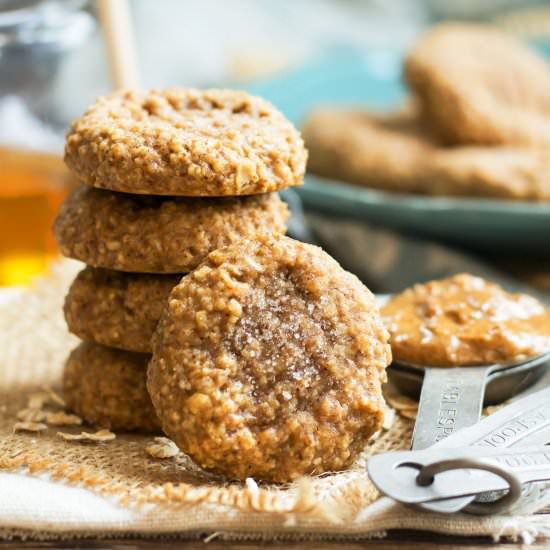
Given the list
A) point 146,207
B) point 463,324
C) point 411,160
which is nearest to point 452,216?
point 411,160

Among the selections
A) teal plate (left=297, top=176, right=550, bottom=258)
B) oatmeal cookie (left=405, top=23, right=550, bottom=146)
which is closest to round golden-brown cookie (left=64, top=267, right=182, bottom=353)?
teal plate (left=297, top=176, right=550, bottom=258)

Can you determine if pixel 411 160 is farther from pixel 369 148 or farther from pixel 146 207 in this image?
pixel 146 207

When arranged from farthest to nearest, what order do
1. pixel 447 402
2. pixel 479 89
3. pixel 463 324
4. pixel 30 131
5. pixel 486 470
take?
pixel 479 89 → pixel 30 131 → pixel 463 324 → pixel 447 402 → pixel 486 470

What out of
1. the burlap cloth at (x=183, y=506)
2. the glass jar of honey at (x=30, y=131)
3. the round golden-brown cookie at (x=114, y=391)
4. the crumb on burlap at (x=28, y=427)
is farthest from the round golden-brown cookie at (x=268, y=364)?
the glass jar of honey at (x=30, y=131)

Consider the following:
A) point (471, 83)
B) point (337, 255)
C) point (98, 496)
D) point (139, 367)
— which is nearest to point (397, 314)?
point (139, 367)

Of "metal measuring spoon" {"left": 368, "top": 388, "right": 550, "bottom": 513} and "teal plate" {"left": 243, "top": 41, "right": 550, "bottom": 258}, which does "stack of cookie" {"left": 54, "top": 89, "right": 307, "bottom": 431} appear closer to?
"metal measuring spoon" {"left": 368, "top": 388, "right": 550, "bottom": 513}

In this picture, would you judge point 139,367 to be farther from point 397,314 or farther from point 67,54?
→ point 67,54
